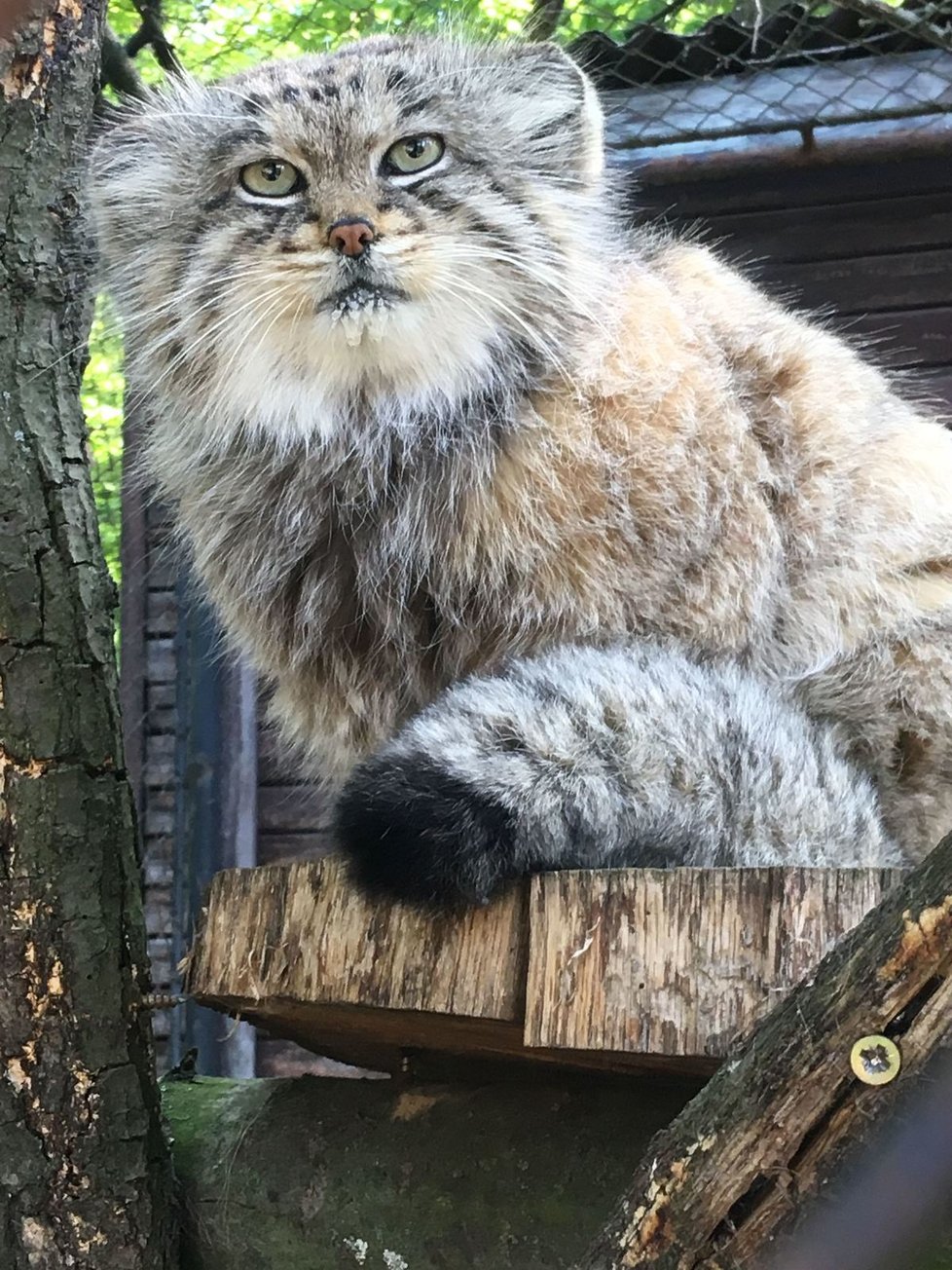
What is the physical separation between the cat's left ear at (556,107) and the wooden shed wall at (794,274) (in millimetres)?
1007

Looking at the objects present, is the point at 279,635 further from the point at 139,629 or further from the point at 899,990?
the point at 139,629

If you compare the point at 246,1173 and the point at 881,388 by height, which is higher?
the point at 881,388

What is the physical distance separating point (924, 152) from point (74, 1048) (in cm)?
237

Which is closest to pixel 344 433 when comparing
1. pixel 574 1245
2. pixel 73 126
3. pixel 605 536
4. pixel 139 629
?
pixel 605 536

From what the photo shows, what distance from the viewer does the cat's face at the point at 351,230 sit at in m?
1.54

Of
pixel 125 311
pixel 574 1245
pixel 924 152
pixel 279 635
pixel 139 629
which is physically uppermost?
pixel 924 152

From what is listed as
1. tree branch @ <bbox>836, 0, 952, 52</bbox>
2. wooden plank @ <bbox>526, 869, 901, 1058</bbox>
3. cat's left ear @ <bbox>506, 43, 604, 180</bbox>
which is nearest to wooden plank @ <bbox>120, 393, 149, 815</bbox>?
cat's left ear @ <bbox>506, 43, 604, 180</bbox>

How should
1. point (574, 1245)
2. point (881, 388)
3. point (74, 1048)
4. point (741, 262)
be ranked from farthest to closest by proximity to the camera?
1. point (741, 262)
2. point (881, 388)
3. point (74, 1048)
4. point (574, 1245)

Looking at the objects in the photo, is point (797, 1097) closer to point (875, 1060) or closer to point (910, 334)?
point (875, 1060)

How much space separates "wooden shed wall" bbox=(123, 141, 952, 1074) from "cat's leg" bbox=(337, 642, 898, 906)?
163cm

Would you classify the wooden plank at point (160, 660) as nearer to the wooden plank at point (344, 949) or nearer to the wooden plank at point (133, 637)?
the wooden plank at point (133, 637)

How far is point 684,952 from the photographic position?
3.44 ft

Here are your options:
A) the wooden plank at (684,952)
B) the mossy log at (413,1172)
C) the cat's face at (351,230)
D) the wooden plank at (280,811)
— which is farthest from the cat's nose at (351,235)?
the wooden plank at (280,811)

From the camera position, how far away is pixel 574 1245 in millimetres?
1184
